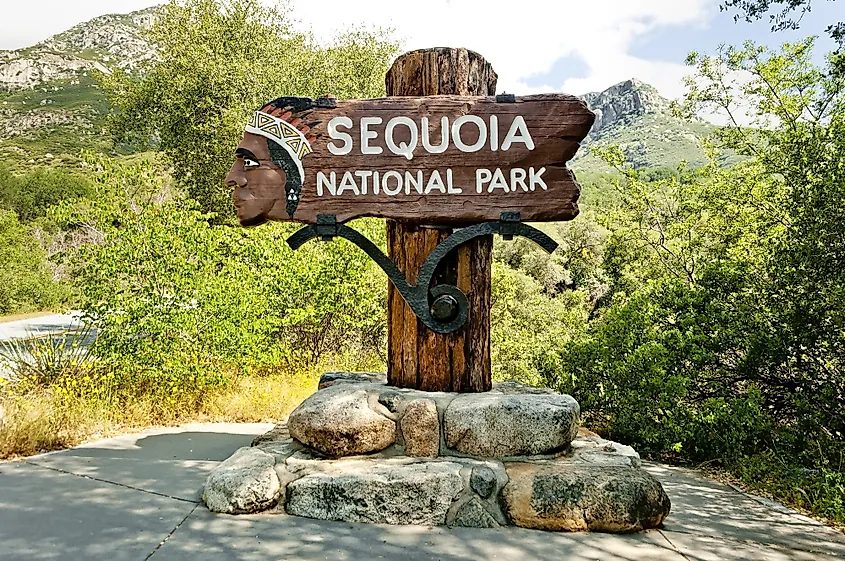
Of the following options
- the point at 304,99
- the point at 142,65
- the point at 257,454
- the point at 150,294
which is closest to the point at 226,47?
the point at 142,65

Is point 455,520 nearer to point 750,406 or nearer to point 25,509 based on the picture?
point 25,509

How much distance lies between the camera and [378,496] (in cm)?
370

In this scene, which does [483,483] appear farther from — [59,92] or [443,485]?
[59,92]

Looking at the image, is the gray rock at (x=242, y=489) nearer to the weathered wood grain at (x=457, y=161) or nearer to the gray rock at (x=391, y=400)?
the gray rock at (x=391, y=400)

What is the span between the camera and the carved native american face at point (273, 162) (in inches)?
182

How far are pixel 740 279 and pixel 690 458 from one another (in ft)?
7.53

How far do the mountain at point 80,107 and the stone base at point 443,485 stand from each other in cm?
4149

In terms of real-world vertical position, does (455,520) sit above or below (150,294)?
below

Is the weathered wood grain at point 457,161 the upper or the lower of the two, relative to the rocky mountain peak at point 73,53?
lower

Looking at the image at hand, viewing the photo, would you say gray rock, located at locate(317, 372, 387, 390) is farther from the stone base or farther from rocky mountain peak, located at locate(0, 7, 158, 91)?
rocky mountain peak, located at locate(0, 7, 158, 91)

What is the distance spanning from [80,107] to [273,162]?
116 m

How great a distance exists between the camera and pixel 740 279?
7.53 m

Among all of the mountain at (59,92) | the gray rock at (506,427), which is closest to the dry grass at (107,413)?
the gray rock at (506,427)

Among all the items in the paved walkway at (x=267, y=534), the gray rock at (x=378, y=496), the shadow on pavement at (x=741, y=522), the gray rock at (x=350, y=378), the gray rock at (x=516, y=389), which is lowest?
the shadow on pavement at (x=741, y=522)
